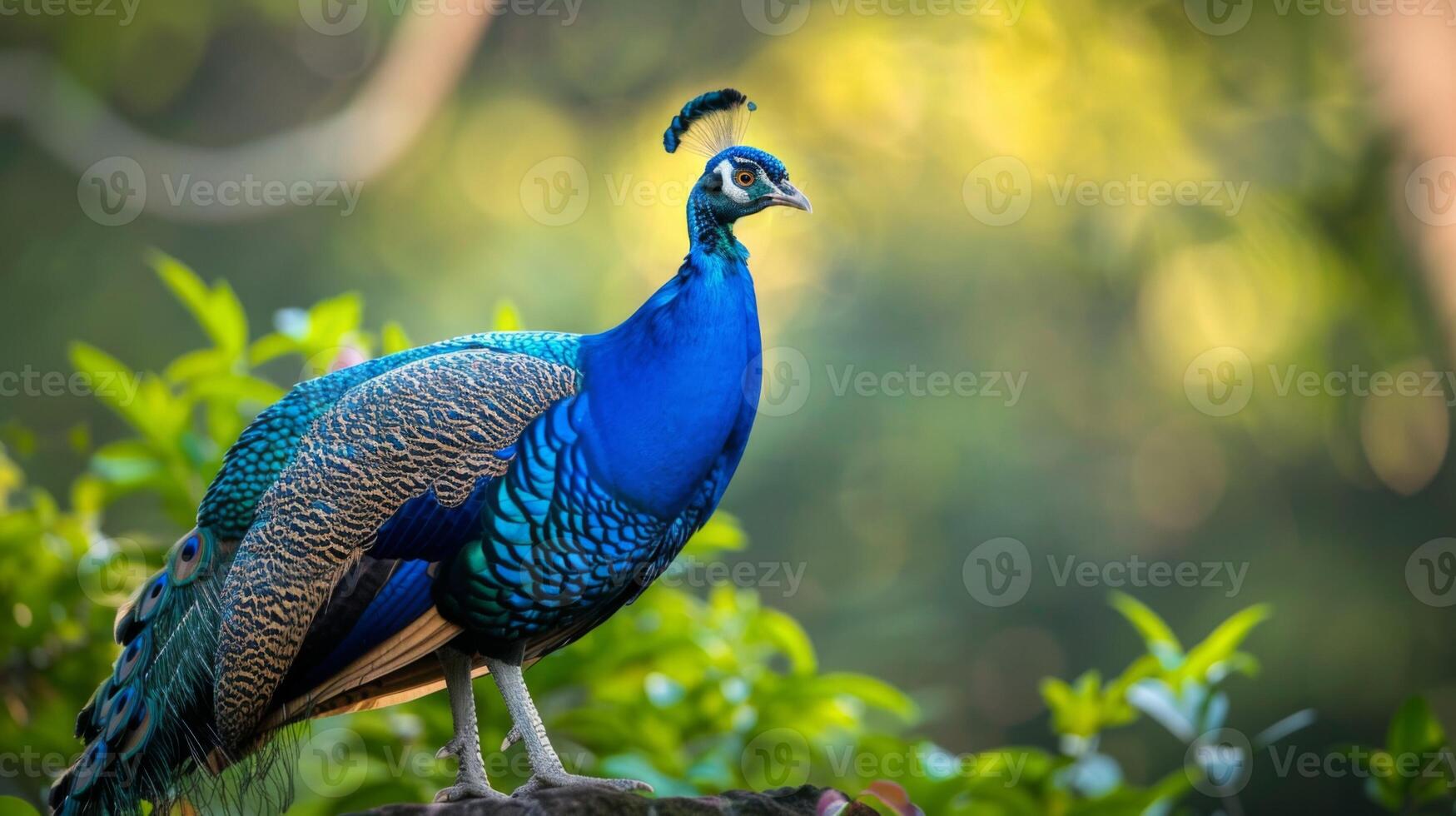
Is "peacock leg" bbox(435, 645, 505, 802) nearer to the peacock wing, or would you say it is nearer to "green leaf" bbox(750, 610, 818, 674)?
the peacock wing

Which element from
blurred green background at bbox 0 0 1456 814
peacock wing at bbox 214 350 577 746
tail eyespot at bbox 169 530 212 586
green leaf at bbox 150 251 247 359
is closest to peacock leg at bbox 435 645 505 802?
peacock wing at bbox 214 350 577 746

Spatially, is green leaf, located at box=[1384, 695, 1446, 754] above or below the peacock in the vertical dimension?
below

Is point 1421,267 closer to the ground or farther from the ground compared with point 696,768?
farther from the ground

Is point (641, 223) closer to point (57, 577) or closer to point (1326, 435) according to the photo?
point (1326, 435)

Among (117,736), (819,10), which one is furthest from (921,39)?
(117,736)

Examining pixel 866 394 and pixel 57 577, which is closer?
pixel 57 577

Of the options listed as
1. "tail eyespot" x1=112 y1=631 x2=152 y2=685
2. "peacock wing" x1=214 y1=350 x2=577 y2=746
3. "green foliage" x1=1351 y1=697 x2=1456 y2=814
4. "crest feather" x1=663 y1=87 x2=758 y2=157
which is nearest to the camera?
"peacock wing" x1=214 y1=350 x2=577 y2=746

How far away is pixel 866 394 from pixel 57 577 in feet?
22.0

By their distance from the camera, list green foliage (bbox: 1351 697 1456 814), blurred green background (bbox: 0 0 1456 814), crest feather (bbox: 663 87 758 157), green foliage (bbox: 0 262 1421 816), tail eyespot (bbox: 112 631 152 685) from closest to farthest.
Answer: tail eyespot (bbox: 112 631 152 685) → crest feather (bbox: 663 87 758 157) → green foliage (bbox: 1351 697 1456 814) → green foliage (bbox: 0 262 1421 816) → blurred green background (bbox: 0 0 1456 814)

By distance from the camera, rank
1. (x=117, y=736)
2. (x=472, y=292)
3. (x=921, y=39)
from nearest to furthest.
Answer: (x=117, y=736) < (x=921, y=39) < (x=472, y=292)

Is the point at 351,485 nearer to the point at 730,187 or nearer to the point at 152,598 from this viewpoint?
the point at 152,598

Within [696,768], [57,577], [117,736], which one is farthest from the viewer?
[57,577]

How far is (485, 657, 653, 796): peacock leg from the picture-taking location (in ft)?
8.82

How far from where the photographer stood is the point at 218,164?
7.89 meters
